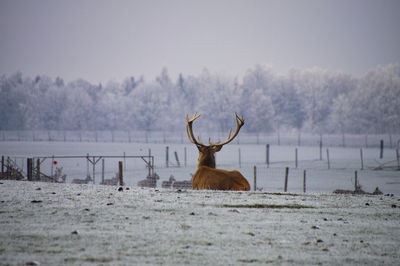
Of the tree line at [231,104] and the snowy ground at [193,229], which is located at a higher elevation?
the tree line at [231,104]

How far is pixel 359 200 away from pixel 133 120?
120671 mm

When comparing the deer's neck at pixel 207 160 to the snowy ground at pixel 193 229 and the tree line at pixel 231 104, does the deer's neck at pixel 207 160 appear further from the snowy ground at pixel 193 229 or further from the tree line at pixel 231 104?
the tree line at pixel 231 104

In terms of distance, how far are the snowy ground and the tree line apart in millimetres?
104499

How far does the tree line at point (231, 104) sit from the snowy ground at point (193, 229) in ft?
343

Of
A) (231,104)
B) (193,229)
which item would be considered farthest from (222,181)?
(231,104)

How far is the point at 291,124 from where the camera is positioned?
130375 mm

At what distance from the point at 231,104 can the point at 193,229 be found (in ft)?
382

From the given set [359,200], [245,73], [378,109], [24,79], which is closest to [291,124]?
[245,73]

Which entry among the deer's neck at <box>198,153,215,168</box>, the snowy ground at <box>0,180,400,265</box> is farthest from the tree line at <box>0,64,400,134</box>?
the snowy ground at <box>0,180,400,265</box>

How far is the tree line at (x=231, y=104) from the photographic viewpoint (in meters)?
113

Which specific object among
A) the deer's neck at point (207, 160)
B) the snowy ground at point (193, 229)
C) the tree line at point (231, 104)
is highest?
the tree line at point (231, 104)

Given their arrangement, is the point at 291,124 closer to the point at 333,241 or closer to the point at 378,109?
the point at 378,109

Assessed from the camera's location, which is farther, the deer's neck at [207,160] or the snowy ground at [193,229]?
the deer's neck at [207,160]

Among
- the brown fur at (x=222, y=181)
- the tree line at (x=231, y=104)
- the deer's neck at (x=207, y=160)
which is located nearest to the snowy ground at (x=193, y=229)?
the brown fur at (x=222, y=181)
